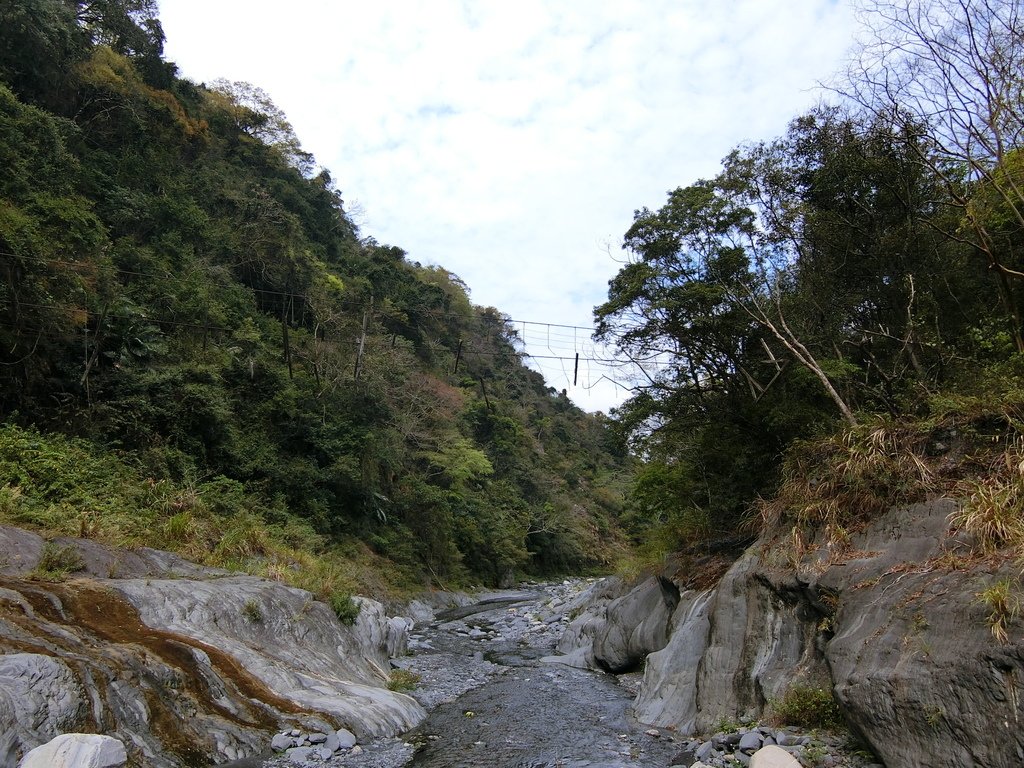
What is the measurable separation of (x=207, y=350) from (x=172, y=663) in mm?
16348

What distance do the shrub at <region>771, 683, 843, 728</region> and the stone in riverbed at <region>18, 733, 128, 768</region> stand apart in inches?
257

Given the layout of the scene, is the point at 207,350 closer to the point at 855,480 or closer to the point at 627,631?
the point at 627,631

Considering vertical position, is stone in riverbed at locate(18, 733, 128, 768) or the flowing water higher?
stone in riverbed at locate(18, 733, 128, 768)

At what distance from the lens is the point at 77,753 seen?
464 cm

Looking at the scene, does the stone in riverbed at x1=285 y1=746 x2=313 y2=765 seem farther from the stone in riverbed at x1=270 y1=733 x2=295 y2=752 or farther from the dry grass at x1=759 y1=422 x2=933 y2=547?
the dry grass at x1=759 y1=422 x2=933 y2=547

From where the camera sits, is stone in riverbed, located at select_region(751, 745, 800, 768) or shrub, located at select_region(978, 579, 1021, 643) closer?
shrub, located at select_region(978, 579, 1021, 643)

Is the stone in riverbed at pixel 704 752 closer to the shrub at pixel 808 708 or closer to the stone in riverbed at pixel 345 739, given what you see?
the shrub at pixel 808 708

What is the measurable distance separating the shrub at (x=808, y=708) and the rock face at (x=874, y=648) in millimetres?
182

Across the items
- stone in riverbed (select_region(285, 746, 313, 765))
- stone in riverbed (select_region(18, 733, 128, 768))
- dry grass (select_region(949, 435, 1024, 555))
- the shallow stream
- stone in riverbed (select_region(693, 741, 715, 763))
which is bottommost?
the shallow stream

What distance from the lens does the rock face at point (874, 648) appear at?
175 inches

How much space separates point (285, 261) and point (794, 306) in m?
24.0

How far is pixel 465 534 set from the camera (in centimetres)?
3253

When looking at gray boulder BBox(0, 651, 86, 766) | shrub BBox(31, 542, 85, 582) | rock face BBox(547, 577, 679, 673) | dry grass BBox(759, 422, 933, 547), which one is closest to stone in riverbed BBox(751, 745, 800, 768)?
dry grass BBox(759, 422, 933, 547)

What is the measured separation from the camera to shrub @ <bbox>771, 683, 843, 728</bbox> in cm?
636
